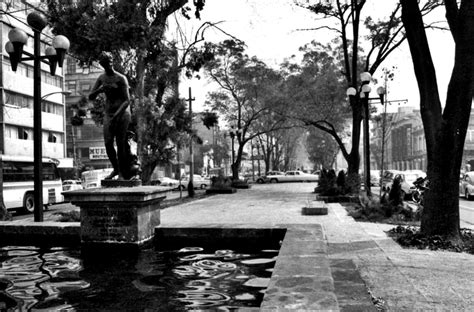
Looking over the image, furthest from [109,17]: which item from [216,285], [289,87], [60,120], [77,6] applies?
[60,120]

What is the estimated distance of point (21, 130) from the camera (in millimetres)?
38719

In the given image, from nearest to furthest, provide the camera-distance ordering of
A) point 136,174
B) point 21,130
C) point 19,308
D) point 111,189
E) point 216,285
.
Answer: point 19,308 → point 216,285 → point 111,189 → point 136,174 → point 21,130

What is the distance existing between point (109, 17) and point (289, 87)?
18119mm

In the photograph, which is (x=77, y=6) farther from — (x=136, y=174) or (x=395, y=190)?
(x=395, y=190)

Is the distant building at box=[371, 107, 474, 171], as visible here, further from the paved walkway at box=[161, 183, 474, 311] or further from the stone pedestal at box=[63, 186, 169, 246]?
the stone pedestal at box=[63, 186, 169, 246]

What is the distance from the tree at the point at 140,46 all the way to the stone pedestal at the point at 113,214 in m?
8.23

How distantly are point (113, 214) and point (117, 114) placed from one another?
5.16ft

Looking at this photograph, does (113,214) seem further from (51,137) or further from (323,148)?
(323,148)

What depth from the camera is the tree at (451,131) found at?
7.94 meters

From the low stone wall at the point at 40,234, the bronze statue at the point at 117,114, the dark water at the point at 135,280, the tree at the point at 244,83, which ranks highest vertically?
the tree at the point at 244,83

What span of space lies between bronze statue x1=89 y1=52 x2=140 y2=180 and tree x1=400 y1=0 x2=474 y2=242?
17.5 feet

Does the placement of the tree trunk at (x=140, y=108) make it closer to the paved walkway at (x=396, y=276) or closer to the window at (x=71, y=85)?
the paved walkway at (x=396, y=276)


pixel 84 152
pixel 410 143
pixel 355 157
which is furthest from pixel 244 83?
pixel 410 143

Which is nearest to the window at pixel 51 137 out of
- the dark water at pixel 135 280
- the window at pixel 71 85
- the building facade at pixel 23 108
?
the building facade at pixel 23 108
